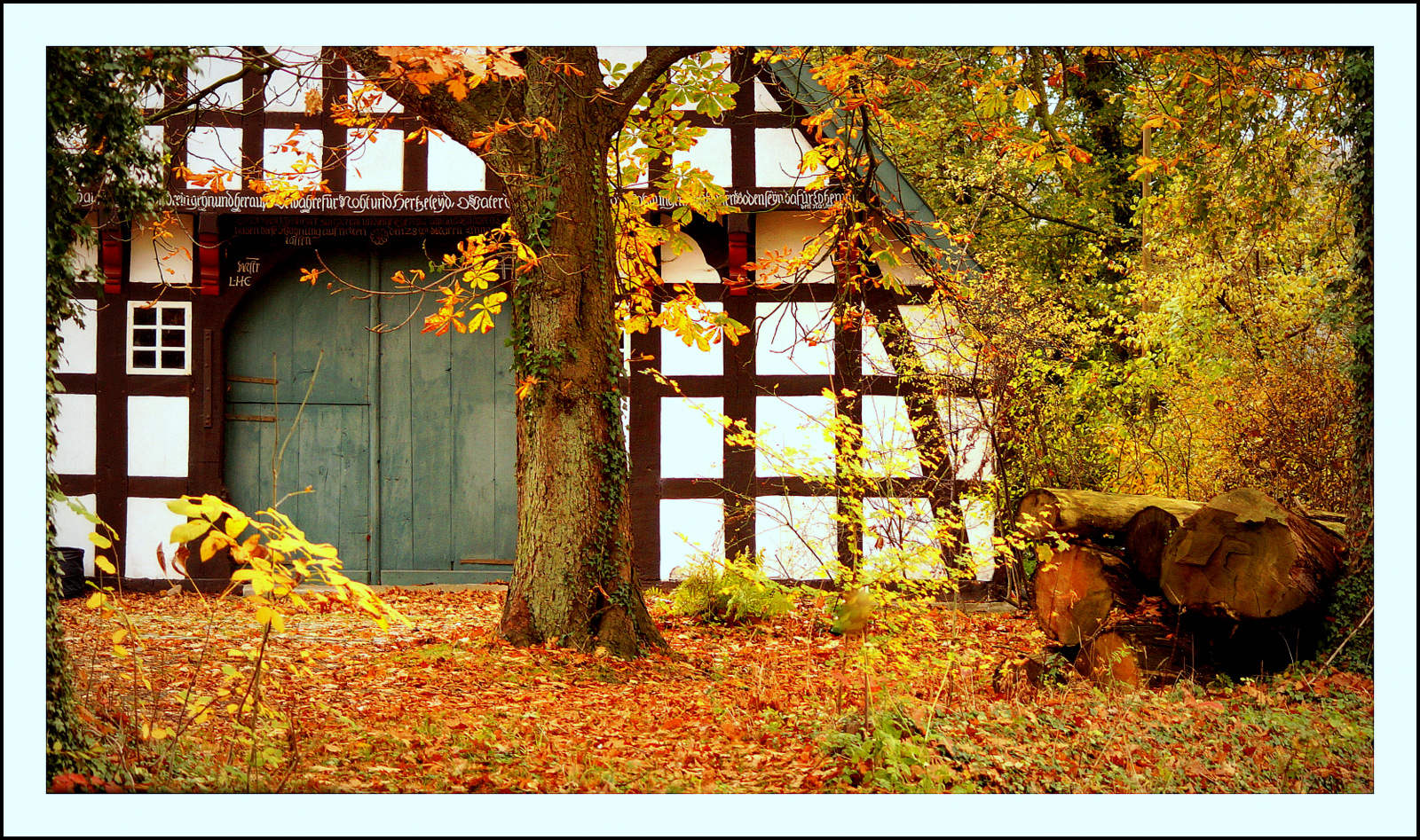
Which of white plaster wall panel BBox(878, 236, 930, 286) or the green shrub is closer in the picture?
the green shrub

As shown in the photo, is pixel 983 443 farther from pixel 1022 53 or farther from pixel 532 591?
pixel 532 591

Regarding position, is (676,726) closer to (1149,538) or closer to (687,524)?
(1149,538)

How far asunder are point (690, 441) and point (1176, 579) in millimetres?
4353

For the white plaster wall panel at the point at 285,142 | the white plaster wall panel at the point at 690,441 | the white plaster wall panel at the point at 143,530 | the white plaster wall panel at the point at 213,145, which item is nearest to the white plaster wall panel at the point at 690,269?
the white plaster wall panel at the point at 690,441

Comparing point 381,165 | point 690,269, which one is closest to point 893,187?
point 690,269

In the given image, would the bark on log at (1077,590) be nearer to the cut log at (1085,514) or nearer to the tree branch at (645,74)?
the cut log at (1085,514)

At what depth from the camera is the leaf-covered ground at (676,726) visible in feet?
11.4

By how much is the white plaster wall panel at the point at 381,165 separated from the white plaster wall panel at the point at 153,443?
2778 millimetres

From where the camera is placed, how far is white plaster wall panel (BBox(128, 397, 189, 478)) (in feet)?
27.1

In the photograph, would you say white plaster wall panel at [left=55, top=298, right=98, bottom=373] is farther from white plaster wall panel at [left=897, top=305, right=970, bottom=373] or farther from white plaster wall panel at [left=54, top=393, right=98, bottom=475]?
white plaster wall panel at [left=897, top=305, right=970, bottom=373]

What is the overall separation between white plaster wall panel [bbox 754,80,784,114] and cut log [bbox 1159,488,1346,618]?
16.0 ft

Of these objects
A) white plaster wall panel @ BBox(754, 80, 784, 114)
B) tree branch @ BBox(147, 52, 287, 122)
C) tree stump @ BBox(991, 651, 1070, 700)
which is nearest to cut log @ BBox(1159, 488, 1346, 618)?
tree stump @ BBox(991, 651, 1070, 700)

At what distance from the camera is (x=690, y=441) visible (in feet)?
26.8

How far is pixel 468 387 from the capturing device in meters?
8.62
